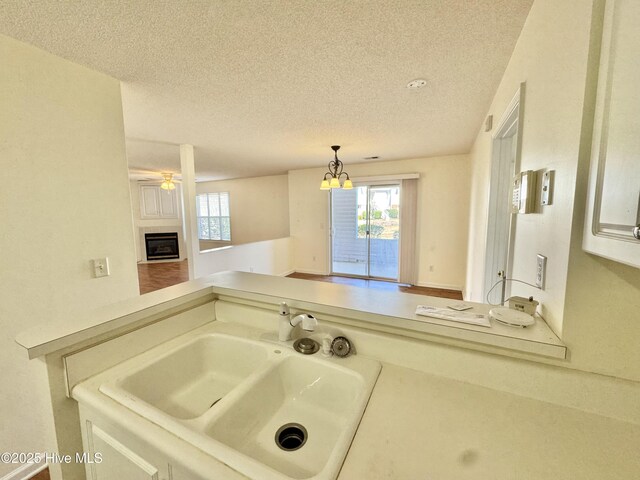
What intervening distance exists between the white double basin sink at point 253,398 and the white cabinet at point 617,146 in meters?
0.71

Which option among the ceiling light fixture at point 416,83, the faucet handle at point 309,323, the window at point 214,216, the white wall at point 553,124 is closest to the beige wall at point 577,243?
the white wall at point 553,124

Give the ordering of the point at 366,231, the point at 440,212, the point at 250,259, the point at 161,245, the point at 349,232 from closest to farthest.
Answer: the point at 440,212
the point at 250,259
the point at 366,231
the point at 349,232
the point at 161,245

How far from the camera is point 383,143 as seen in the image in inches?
138

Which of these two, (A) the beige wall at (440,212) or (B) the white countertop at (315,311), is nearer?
(B) the white countertop at (315,311)

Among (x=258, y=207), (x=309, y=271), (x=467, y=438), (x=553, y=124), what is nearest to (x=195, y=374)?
(x=467, y=438)

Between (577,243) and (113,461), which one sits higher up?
(577,243)

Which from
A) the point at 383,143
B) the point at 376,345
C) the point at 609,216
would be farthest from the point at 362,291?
the point at 383,143

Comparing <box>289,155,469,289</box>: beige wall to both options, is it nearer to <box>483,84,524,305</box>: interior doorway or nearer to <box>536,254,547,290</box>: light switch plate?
<box>483,84,524,305</box>: interior doorway

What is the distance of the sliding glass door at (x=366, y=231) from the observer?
5.00 metres

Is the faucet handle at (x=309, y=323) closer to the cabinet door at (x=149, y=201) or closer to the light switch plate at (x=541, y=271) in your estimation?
the light switch plate at (x=541, y=271)

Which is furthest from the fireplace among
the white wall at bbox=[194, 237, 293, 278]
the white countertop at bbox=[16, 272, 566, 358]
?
the white countertop at bbox=[16, 272, 566, 358]

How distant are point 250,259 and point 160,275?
255 cm

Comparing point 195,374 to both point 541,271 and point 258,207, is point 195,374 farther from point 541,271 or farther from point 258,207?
point 258,207

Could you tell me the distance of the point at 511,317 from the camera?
85cm
